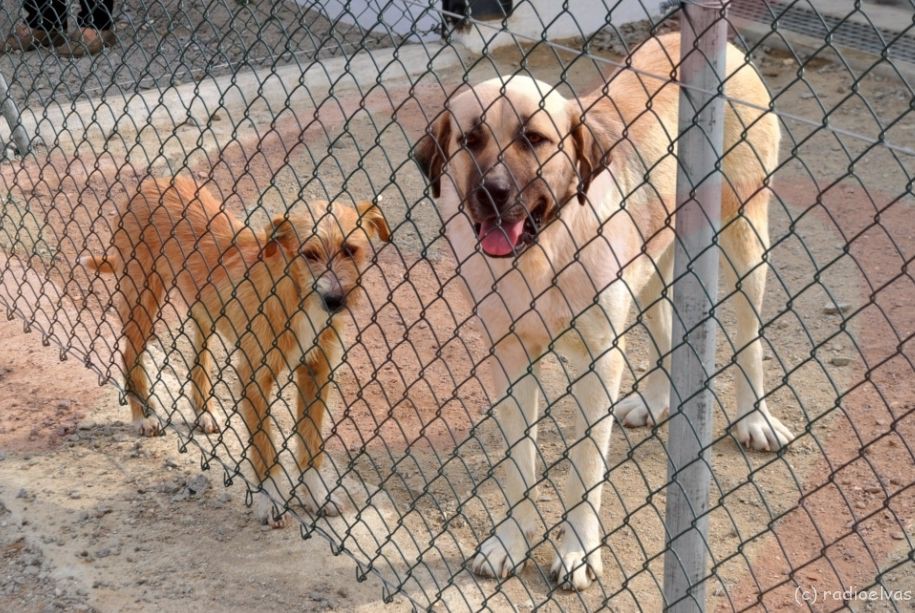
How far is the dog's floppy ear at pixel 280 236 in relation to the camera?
13.3 ft

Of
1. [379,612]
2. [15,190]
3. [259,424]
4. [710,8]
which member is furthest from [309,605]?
[15,190]

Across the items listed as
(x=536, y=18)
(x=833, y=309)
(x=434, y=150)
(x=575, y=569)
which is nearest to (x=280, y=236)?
(x=434, y=150)

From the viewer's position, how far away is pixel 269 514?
4.13 metres

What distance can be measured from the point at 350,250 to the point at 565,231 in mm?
974

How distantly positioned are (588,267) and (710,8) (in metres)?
1.22

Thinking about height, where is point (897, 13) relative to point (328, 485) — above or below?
below

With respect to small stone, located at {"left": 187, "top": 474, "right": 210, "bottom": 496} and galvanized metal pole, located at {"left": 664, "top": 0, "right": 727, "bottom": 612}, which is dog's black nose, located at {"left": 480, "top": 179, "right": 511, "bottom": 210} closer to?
galvanized metal pole, located at {"left": 664, "top": 0, "right": 727, "bottom": 612}

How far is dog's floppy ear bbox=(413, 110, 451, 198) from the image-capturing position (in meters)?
3.40

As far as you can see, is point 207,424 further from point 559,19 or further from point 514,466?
point 559,19

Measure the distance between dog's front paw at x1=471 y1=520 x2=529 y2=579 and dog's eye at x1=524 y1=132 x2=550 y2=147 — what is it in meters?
1.39

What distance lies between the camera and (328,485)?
4.48m

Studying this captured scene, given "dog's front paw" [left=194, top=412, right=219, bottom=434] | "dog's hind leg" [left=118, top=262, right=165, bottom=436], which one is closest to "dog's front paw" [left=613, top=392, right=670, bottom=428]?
"dog's front paw" [left=194, top=412, right=219, bottom=434]

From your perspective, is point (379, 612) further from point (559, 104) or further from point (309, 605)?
point (559, 104)

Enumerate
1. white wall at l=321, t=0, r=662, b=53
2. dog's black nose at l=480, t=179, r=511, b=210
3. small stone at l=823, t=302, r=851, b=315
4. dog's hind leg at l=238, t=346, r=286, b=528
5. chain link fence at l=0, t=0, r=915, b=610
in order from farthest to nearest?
white wall at l=321, t=0, r=662, b=53, small stone at l=823, t=302, r=851, b=315, dog's hind leg at l=238, t=346, r=286, b=528, dog's black nose at l=480, t=179, r=511, b=210, chain link fence at l=0, t=0, r=915, b=610
